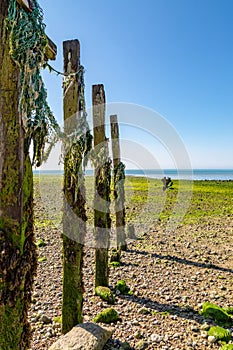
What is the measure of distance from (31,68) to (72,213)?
8.02 feet

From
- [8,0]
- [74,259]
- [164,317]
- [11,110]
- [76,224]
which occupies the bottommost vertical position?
[164,317]

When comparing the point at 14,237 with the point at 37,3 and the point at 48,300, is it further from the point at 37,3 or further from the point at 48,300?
the point at 48,300

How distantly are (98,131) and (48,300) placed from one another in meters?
3.60

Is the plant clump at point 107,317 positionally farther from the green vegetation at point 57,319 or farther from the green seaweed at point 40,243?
the green seaweed at point 40,243

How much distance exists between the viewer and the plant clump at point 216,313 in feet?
18.2

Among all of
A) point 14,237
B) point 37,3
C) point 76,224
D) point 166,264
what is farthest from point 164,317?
point 37,3

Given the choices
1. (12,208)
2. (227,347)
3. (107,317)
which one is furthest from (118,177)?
(12,208)

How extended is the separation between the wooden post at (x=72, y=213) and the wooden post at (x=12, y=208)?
177cm

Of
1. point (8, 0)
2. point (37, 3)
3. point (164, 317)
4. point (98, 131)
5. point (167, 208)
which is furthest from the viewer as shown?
point (167, 208)

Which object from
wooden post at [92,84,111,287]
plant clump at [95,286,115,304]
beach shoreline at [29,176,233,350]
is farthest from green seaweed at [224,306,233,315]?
wooden post at [92,84,111,287]

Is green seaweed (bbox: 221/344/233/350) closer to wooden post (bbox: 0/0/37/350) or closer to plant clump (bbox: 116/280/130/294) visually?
plant clump (bbox: 116/280/130/294)

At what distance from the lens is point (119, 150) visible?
9555 millimetres

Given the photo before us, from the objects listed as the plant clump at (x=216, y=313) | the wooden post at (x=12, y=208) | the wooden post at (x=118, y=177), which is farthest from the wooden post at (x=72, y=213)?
the wooden post at (x=118, y=177)

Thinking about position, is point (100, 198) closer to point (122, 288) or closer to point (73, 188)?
point (122, 288)
